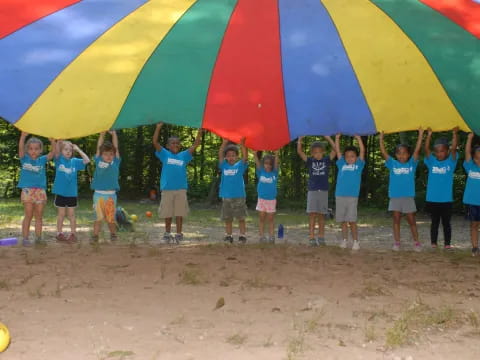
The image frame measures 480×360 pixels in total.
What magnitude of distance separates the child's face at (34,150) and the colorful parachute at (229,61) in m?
1.84

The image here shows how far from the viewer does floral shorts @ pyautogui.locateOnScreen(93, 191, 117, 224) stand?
7.00 m

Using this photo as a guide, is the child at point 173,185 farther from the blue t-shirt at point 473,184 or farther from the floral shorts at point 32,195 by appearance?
the blue t-shirt at point 473,184

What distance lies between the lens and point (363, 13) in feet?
16.0

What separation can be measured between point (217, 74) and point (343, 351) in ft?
9.19

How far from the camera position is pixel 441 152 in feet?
22.1

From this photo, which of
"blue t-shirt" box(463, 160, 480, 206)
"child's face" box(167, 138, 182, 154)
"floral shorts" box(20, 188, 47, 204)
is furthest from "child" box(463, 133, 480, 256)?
"floral shorts" box(20, 188, 47, 204)

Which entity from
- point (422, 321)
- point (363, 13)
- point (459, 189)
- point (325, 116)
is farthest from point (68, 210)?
point (459, 189)

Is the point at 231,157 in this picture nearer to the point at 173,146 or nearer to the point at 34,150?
the point at 173,146

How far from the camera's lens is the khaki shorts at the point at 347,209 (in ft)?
22.4

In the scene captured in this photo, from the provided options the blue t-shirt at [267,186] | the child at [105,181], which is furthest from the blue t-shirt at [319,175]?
the child at [105,181]

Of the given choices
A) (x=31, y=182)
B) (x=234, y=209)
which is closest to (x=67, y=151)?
(x=31, y=182)

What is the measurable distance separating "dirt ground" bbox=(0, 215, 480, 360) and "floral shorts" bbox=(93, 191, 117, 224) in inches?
22.7

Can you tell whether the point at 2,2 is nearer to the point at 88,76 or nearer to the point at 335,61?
the point at 88,76

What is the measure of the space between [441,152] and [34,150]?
15.1 feet
